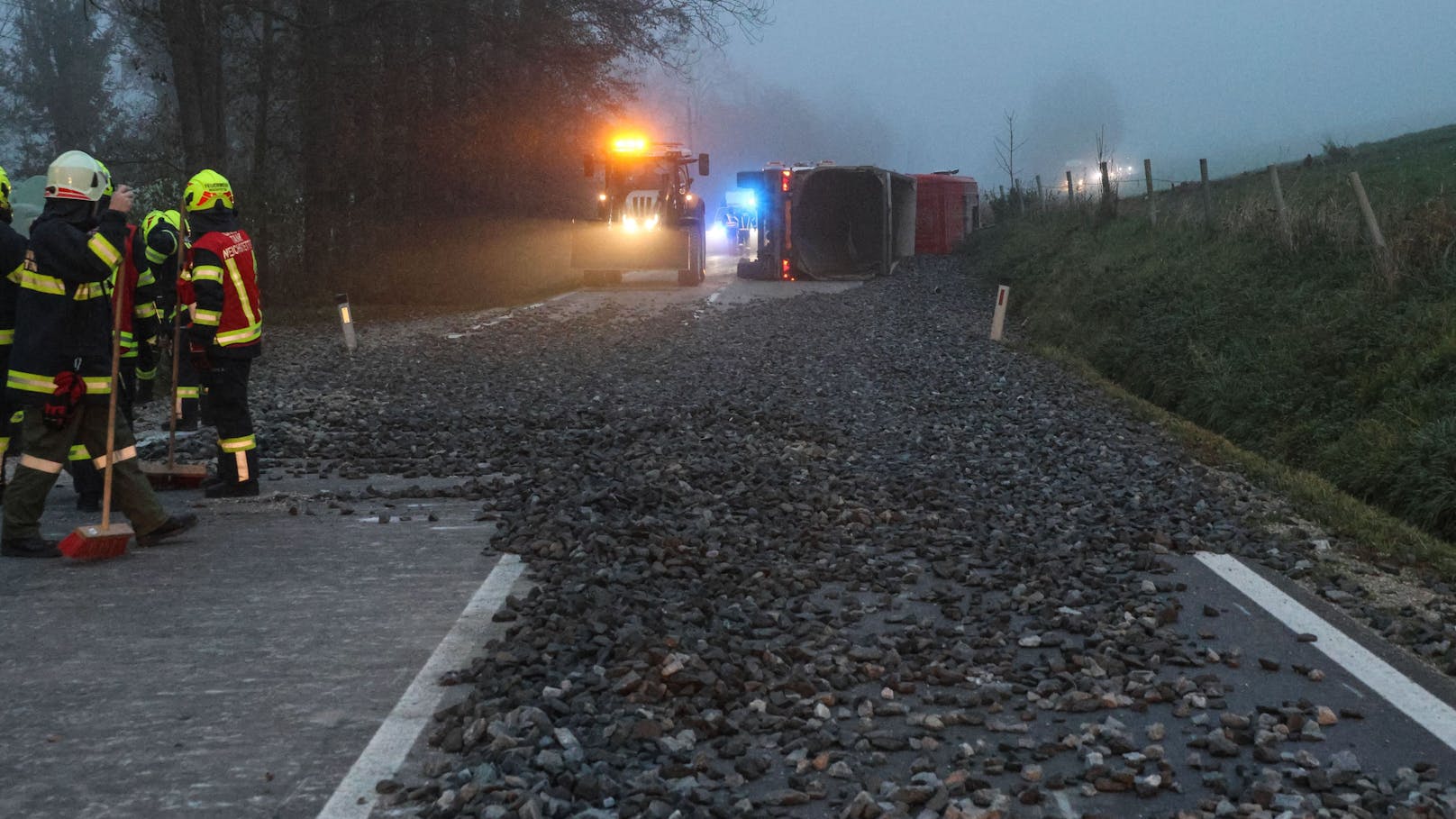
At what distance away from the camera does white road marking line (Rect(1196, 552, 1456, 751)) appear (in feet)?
15.0

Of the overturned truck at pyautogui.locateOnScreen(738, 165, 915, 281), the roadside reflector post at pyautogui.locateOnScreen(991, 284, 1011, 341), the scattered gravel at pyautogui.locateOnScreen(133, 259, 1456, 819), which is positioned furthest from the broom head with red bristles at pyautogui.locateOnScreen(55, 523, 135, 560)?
the overturned truck at pyautogui.locateOnScreen(738, 165, 915, 281)

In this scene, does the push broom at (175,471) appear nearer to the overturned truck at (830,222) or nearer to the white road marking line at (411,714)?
the white road marking line at (411,714)

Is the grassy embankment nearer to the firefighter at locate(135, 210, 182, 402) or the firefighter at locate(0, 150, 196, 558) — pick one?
the firefighter at locate(0, 150, 196, 558)

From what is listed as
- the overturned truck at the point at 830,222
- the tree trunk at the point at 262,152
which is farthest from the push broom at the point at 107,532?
the overturned truck at the point at 830,222

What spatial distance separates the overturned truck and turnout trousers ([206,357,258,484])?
23.5 meters

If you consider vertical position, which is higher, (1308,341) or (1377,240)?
(1377,240)

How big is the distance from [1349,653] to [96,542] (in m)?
6.04

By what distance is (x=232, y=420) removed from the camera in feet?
27.2

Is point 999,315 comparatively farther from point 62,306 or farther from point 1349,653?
point 62,306

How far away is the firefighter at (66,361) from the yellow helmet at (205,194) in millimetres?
901

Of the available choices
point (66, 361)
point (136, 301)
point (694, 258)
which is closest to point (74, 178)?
point (66, 361)

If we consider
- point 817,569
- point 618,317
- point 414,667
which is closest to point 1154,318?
point 618,317

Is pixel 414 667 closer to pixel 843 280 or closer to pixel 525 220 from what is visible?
pixel 525 220

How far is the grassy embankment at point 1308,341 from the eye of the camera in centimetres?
864
